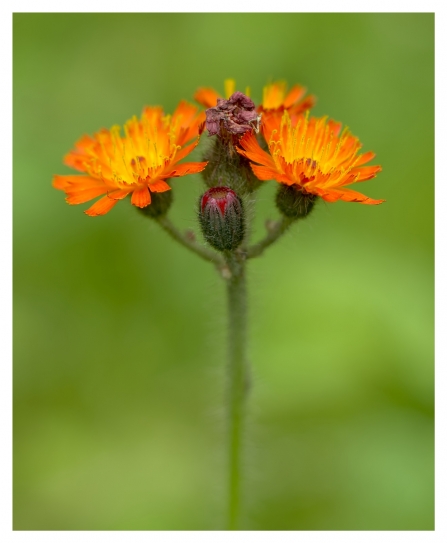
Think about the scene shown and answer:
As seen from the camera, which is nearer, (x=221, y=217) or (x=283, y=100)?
(x=221, y=217)

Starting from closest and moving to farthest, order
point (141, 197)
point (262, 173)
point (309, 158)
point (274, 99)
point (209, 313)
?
point (262, 173) → point (141, 197) → point (309, 158) → point (274, 99) → point (209, 313)

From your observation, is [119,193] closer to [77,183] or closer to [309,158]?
[77,183]

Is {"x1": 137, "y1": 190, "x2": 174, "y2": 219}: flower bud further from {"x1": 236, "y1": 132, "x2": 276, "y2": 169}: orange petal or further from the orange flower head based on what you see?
the orange flower head

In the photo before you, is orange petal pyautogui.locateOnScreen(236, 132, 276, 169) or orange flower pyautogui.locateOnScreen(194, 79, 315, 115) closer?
orange petal pyautogui.locateOnScreen(236, 132, 276, 169)

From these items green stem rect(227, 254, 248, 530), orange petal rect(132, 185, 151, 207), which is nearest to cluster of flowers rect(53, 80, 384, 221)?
orange petal rect(132, 185, 151, 207)

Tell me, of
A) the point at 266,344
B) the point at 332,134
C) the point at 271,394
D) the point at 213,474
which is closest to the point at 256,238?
the point at 266,344

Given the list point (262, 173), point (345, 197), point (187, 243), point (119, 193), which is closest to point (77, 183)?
point (119, 193)

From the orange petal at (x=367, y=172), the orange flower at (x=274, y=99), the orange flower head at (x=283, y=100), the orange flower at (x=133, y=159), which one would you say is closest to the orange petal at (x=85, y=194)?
the orange flower at (x=133, y=159)

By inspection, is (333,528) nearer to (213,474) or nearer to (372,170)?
(213,474)
